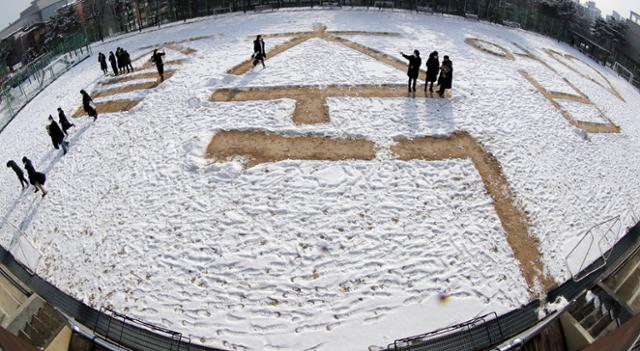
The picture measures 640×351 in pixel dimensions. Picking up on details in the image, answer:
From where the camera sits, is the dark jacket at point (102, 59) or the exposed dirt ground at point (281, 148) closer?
the exposed dirt ground at point (281, 148)

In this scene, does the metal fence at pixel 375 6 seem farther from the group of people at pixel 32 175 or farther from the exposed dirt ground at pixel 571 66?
the group of people at pixel 32 175

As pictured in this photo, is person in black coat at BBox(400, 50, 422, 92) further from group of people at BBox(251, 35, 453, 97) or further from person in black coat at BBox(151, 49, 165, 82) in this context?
person in black coat at BBox(151, 49, 165, 82)

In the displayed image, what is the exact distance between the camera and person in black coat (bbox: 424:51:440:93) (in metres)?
15.6

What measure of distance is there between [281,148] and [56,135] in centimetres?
1029

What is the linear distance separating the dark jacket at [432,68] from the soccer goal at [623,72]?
24.0m

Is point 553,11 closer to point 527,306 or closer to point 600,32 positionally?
point 600,32

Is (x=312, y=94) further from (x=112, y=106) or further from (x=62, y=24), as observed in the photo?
(x=62, y=24)

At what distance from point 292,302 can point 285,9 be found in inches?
1160

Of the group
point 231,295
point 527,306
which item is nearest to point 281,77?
point 231,295

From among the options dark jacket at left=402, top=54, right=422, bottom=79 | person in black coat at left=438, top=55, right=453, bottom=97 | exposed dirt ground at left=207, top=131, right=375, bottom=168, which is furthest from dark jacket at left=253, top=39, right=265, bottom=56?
person in black coat at left=438, top=55, right=453, bottom=97

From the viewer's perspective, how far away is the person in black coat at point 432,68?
51.0 feet

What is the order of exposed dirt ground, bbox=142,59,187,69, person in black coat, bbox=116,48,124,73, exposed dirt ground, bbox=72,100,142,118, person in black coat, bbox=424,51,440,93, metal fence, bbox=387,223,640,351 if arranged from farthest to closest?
1. exposed dirt ground, bbox=142,59,187,69
2. person in black coat, bbox=116,48,124,73
3. exposed dirt ground, bbox=72,100,142,118
4. person in black coat, bbox=424,51,440,93
5. metal fence, bbox=387,223,640,351

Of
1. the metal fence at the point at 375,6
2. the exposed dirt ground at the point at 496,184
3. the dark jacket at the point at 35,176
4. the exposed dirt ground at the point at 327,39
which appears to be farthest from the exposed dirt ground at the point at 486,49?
the dark jacket at the point at 35,176

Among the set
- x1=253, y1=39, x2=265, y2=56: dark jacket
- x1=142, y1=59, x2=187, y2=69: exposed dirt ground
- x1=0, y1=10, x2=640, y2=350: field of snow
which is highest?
x1=253, y1=39, x2=265, y2=56: dark jacket
